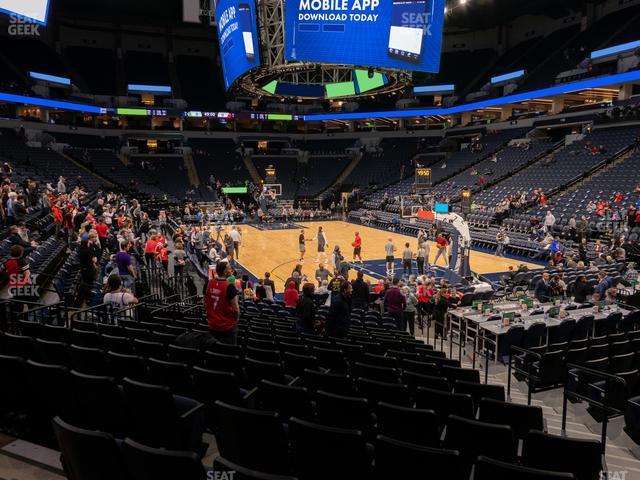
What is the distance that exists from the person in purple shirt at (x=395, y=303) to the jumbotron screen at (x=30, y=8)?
75.3 ft

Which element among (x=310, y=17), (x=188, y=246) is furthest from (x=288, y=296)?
(x=310, y=17)

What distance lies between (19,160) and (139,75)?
66.8 ft

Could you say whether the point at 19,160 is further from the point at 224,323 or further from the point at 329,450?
the point at 329,450

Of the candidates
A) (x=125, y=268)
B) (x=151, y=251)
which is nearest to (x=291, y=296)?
(x=125, y=268)

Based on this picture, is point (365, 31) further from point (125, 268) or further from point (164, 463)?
point (164, 463)

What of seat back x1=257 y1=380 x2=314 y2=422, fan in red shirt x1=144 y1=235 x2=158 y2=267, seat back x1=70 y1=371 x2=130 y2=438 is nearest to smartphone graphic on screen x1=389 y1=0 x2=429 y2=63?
fan in red shirt x1=144 y1=235 x2=158 y2=267

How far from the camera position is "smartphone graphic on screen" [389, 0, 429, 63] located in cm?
1762

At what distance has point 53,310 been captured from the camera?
7.66m

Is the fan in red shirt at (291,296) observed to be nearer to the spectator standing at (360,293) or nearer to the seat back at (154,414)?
the spectator standing at (360,293)

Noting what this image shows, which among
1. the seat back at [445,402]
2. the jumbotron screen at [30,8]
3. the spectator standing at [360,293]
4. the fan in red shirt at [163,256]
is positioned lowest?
the spectator standing at [360,293]

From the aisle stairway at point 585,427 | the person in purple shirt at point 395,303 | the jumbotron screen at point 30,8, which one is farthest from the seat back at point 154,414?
the jumbotron screen at point 30,8

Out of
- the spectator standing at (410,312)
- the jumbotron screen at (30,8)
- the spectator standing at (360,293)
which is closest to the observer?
the spectator standing at (410,312)

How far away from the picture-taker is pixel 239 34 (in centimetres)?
1928

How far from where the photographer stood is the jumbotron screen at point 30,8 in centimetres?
2284
